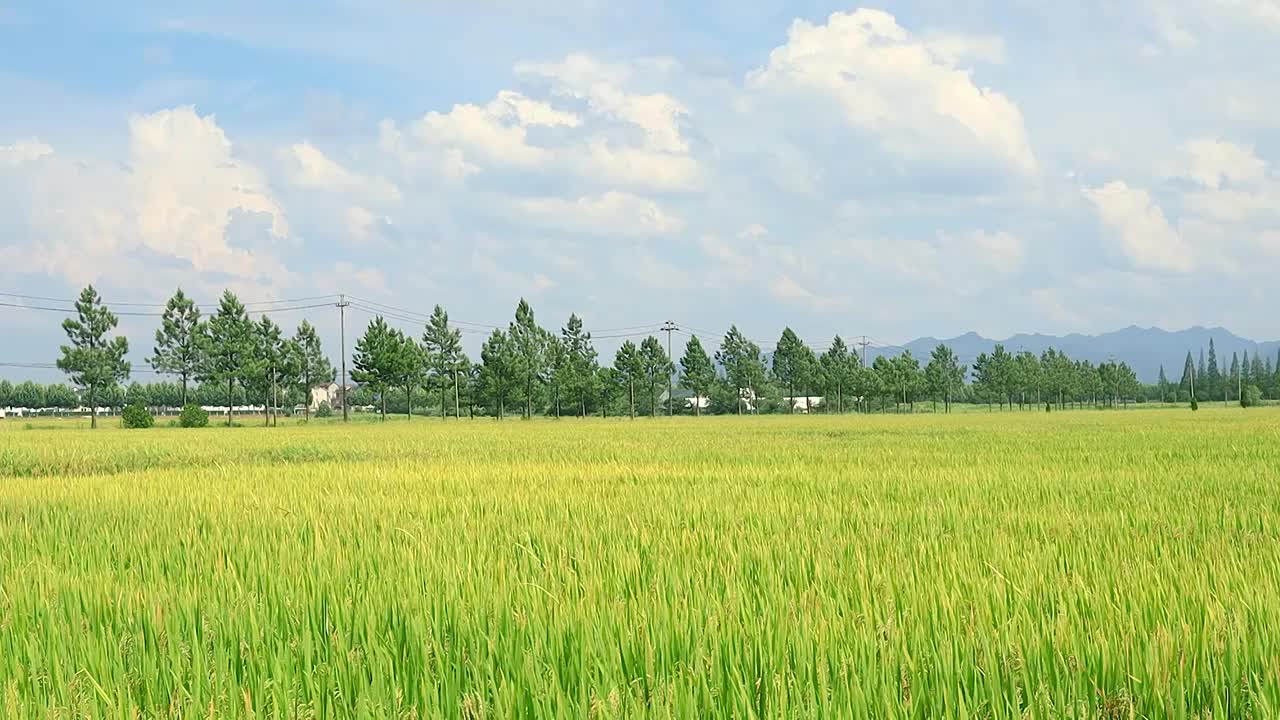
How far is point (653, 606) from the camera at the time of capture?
12.7 ft

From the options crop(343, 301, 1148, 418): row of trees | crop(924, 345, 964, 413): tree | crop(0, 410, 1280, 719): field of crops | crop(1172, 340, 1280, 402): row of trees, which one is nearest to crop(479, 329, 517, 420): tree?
crop(343, 301, 1148, 418): row of trees

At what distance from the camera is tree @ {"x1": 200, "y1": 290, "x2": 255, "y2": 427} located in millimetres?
74750

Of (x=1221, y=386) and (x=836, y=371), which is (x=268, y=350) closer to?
(x=836, y=371)

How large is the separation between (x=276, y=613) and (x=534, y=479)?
8.08m

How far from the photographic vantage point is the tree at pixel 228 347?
74.8 metres

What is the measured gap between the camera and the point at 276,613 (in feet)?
13.4

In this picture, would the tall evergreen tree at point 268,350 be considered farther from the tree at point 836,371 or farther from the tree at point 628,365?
the tree at point 836,371

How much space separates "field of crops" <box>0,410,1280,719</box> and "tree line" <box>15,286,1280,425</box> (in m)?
64.5

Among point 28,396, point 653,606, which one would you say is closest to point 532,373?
point 653,606

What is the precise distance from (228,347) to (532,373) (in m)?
24.7

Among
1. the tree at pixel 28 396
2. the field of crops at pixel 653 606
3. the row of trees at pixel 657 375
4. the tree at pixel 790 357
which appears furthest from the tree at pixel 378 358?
the tree at pixel 28 396

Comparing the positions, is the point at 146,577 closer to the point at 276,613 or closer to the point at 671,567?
the point at 276,613

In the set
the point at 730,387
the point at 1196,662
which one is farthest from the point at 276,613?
the point at 730,387

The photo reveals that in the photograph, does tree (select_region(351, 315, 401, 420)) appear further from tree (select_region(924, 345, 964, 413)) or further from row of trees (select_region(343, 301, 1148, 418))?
tree (select_region(924, 345, 964, 413))
